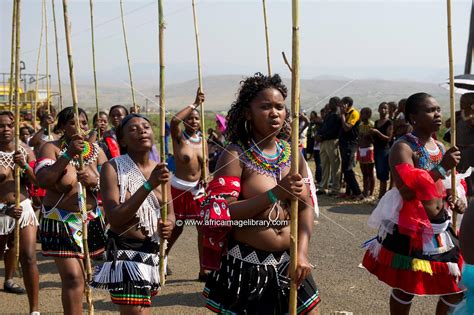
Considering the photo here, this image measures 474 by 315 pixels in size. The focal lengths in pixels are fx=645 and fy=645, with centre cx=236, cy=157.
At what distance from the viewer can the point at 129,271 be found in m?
4.09

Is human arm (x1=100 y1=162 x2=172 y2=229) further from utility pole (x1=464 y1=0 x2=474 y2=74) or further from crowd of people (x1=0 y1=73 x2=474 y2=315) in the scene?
utility pole (x1=464 y1=0 x2=474 y2=74)

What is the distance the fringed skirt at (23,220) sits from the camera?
5.80 m

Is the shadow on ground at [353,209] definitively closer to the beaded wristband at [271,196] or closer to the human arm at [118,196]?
the human arm at [118,196]

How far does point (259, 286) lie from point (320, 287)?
2.96 m

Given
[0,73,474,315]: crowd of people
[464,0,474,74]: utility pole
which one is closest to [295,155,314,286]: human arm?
[0,73,474,315]: crowd of people

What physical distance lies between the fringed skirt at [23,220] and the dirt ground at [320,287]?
768mm

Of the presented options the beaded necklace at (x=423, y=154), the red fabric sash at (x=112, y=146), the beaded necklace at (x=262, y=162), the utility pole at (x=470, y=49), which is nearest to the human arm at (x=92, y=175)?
the beaded necklace at (x=262, y=162)

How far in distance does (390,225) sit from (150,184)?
6.06ft

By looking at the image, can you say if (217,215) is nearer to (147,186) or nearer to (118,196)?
(147,186)

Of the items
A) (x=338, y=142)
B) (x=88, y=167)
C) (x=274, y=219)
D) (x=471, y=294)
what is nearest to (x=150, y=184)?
(x=274, y=219)

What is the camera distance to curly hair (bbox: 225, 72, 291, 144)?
12.2 ft

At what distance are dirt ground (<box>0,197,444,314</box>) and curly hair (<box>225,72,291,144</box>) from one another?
4.04 ft

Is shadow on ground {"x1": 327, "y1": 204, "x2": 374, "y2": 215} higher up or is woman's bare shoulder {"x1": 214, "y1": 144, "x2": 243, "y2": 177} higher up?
woman's bare shoulder {"x1": 214, "y1": 144, "x2": 243, "y2": 177}

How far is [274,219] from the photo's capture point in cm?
365
